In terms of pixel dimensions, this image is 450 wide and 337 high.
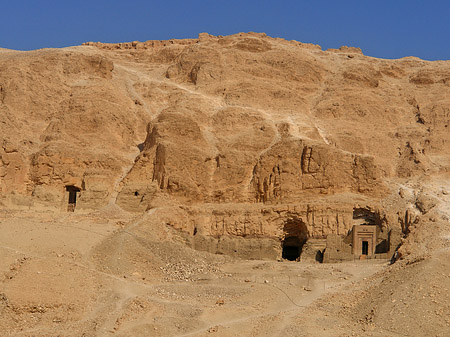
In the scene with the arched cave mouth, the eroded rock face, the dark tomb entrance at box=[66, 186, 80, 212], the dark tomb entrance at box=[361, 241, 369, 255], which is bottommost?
the arched cave mouth

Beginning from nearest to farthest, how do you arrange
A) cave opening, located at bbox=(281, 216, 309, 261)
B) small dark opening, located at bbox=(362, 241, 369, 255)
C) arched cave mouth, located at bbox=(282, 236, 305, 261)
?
small dark opening, located at bbox=(362, 241, 369, 255), cave opening, located at bbox=(281, 216, 309, 261), arched cave mouth, located at bbox=(282, 236, 305, 261)

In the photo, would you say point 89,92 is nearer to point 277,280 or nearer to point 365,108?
point 365,108

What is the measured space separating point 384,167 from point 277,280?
20.3m

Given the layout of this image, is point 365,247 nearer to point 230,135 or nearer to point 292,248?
point 292,248

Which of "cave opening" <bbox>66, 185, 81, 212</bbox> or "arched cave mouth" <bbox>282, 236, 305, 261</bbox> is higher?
"cave opening" <bbox>66, 185, 81, 212</bbox>

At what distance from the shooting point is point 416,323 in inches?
845

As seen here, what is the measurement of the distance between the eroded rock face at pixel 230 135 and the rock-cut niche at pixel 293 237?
24.6 inches

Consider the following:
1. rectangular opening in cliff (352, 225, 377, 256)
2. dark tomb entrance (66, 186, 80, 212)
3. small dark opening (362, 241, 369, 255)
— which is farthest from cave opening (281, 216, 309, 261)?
dark tomb entrance (66, 186, 80, 212)

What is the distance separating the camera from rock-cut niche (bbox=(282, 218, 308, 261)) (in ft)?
134

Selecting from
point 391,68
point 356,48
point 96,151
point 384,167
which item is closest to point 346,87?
point 391,68

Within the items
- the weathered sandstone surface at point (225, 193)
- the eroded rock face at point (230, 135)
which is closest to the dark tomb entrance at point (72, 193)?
the weathered sandstone surface at point (225, 193)

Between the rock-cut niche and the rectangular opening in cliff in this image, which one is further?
the rock-cut niche

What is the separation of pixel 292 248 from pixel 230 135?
10.4 meters

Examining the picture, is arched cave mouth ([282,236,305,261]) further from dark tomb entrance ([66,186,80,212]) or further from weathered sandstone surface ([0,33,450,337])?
dark tomb entrance ([66,186,80,212])
